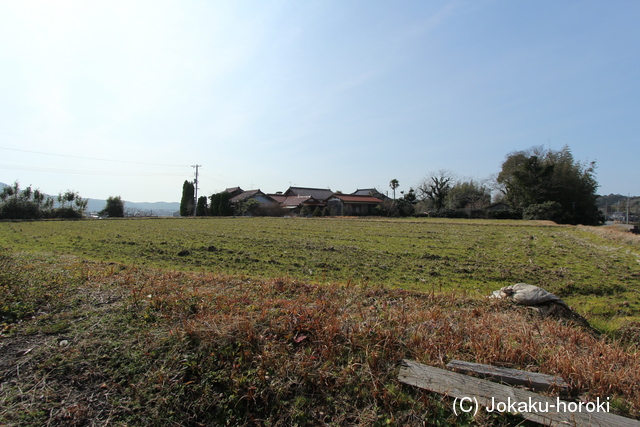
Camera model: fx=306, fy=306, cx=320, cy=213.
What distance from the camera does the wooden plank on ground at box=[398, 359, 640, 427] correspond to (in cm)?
217

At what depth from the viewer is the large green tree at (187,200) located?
52.5 m

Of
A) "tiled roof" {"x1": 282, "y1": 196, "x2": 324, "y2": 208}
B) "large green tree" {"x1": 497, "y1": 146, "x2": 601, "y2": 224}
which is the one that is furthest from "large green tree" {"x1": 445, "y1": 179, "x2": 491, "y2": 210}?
"tiled roof" {"x1": 282, "y1": 196, "x2": 324, "y2": 208}

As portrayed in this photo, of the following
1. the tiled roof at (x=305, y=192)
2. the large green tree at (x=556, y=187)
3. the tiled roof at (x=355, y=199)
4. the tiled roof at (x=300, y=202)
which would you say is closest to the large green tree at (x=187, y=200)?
the tiled roof at (x=300, y=202)

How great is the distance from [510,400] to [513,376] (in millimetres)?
257

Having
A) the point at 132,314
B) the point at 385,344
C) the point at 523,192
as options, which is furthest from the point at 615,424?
the point at 523,192

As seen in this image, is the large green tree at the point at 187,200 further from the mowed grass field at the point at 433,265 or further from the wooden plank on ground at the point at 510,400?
the wooden plank on ground at the point at 510,400

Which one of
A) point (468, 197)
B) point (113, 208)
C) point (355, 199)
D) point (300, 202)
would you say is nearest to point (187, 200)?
point (113, 208)

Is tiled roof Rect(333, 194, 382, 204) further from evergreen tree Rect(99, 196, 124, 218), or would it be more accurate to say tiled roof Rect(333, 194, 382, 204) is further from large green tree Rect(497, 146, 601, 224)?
evergreen tree Rect(99, 196, 124, 218)

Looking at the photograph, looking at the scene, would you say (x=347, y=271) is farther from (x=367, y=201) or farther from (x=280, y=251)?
(x=367, y=201)

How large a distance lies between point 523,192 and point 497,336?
46942 mm

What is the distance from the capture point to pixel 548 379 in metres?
2.50

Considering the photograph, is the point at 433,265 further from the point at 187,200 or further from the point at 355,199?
the point at 187,200

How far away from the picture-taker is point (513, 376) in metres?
A: 2.55

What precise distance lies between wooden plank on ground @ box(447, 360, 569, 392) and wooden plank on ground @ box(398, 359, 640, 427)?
0.30 ft
